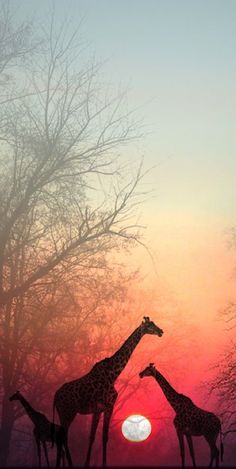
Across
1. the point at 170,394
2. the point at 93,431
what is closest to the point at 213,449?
the point at 170,394

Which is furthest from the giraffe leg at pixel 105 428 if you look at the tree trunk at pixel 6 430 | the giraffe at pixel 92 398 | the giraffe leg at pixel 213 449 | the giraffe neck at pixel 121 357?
the tree trunk at pixel 6 430

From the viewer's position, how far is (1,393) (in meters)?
17.9

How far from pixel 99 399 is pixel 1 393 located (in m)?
13.6

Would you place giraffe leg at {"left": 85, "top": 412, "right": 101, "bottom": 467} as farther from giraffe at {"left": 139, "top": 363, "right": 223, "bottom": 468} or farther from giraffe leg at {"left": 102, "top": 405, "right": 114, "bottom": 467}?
giraffe at {"left": 139, "top": 363, "right": 223, "bottom": 468}

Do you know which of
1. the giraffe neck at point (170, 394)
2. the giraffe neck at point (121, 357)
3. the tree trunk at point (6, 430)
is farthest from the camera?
the tree trunk at point (6, 430)

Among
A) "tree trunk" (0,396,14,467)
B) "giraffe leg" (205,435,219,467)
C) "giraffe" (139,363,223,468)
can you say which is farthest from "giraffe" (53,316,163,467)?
"tree trunk" (0,396,14,467)

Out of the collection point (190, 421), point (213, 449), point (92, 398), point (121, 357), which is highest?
point (121, 357)

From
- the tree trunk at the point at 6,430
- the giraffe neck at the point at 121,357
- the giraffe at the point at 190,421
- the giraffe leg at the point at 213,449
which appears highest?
the tree trunk at the point at 6,430

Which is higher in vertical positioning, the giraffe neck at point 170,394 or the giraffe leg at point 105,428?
the giraffe neck at point 170,394

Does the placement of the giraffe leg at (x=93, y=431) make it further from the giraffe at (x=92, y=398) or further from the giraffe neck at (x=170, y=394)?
the giraffe neck at (x=170, y=394)

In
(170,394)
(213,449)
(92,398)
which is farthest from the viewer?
(170,394)

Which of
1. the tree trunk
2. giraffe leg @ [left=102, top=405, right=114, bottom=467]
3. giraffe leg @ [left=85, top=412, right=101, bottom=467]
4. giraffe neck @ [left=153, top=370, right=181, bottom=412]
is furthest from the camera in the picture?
the tree trunk

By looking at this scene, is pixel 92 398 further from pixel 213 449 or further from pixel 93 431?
pixel 213 449

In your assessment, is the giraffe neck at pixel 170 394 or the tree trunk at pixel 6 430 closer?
the giraffe neck at pixel 170 394
